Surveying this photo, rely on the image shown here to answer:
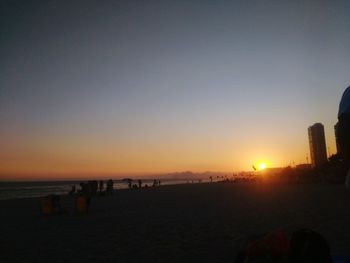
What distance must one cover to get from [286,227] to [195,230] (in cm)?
268

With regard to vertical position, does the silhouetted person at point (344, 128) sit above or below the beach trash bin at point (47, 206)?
above

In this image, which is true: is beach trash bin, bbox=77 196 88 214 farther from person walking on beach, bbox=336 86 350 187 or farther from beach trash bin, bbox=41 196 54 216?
person walking on beach, bbox=336 86 350 187

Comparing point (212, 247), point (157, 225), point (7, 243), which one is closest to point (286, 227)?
point (212, 247)

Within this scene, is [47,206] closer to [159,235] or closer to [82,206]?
[82,206]

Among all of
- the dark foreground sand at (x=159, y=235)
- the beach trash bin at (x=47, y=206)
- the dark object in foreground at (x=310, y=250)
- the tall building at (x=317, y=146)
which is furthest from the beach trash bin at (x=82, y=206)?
the tall building at (x=317, y=146)

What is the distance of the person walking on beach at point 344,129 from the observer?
3951mm

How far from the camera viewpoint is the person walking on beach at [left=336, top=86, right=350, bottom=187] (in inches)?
156

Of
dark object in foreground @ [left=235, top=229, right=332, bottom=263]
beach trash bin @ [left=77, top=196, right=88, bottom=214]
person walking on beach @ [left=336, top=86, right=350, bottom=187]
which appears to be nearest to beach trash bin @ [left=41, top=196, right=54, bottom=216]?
beach trash bin @ [left=77, top=196, right=88, bottom=214]

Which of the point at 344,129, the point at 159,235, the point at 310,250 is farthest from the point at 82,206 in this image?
the point at 344,129

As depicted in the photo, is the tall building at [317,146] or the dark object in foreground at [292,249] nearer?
the dark object in foreground at [292,249]

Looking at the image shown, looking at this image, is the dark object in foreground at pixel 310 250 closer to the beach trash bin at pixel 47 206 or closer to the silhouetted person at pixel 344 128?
the silhouetted person at pixel 344 128

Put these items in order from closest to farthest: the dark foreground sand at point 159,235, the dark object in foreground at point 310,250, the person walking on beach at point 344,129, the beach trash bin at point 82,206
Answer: the dark object in foreground at point 310,250, the person walking on beach at point 344,129, the dark foreground sand at point 159,235, the beach trash bin at point 82,206

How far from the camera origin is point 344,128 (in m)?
3.97

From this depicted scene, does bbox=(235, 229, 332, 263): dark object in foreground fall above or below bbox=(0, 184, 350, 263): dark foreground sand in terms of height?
above
